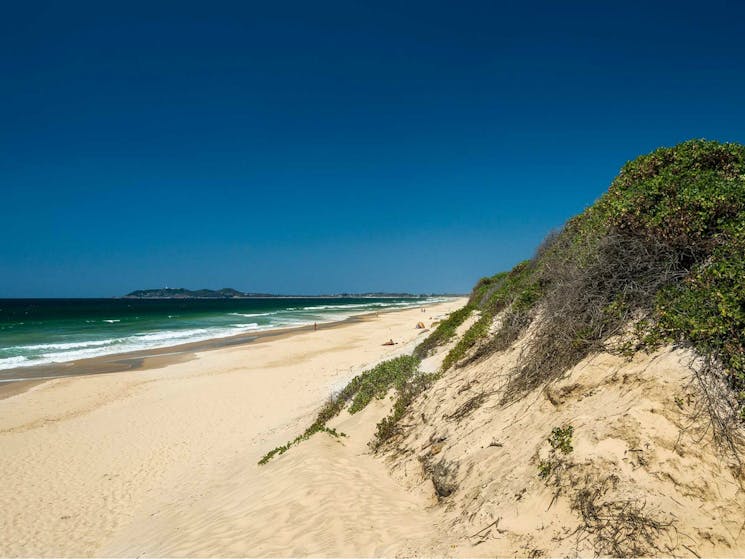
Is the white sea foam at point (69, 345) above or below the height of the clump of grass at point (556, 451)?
below

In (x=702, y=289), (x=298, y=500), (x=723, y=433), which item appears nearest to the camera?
(x=723, y=433)

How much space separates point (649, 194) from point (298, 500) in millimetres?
6442

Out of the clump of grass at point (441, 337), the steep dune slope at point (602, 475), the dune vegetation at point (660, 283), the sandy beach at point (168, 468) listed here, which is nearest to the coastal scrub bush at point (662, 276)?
the dune vegetation at point (660, 283)

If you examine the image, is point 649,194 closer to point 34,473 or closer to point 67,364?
point 34,473

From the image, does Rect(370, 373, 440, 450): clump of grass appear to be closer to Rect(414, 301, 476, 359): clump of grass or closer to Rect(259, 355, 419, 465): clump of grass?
Rect(259, 355, 419, 465): clump of grass

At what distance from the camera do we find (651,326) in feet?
16.2

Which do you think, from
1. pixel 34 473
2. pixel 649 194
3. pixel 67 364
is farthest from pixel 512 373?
pixel 67 364

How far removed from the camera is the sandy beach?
5.48 m

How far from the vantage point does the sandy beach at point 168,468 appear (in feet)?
→ 18.0

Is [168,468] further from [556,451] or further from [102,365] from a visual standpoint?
[102,365]

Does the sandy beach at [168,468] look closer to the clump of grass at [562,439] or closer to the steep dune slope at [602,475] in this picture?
the steep dune slope at [602,475]

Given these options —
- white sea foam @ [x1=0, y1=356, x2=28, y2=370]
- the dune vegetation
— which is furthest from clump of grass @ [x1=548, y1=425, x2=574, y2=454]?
white sea foam @ [x1=0, y1=356, x2=28, y2=370]

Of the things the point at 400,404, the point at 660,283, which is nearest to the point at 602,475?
the point at 660,283

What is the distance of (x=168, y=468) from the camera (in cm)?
986
